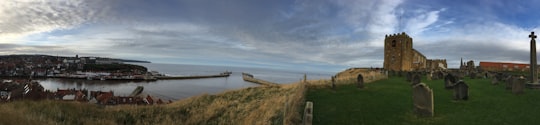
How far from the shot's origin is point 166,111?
52.2 ft

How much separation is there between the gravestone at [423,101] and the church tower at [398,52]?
1164 inches

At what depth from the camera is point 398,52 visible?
34719 mm

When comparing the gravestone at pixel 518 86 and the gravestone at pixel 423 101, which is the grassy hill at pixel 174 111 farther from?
the gravestone at pixel 518 86

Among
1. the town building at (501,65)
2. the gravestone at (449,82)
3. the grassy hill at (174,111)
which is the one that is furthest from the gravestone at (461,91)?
Answer: the town building at (501,65)

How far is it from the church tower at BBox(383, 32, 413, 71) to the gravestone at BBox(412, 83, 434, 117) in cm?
2957

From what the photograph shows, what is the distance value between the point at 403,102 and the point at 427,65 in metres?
35.1

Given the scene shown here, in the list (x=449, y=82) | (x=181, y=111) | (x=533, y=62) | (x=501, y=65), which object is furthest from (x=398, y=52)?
(x=181, y=111)

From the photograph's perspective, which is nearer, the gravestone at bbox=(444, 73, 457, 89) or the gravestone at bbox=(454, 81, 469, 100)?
the gravestone at bbox=(454, 81, 469, 100)

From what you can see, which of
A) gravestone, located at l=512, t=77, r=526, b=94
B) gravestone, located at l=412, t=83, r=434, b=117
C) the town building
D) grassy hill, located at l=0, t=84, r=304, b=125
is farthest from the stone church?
gravestone, located at l=412, t=83, r=434, b=117

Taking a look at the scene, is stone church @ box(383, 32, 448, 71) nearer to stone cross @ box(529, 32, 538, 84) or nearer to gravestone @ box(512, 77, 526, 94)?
stone cross @ box(529, 32, 538, 84)

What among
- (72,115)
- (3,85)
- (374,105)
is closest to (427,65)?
(374,105)

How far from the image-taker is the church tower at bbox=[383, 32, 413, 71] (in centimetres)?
3431

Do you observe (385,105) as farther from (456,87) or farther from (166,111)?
(166,111)

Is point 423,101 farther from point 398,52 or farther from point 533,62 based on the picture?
point 398,52
